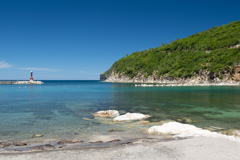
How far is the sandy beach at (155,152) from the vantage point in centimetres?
804

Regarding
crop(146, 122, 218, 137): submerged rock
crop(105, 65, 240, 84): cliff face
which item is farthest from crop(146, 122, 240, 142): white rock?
crop(105, 65, 240, 84): cliff face

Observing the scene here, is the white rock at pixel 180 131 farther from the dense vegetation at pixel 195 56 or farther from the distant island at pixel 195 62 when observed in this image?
the dense vegetation at pixel 195 56

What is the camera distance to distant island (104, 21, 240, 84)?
98.6 meters

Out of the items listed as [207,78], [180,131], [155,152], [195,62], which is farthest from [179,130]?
[195,62]

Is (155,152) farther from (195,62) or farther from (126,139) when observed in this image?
(195,62)

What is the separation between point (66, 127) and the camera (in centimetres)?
1548

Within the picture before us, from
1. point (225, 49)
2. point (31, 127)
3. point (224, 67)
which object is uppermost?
point (225, 49)

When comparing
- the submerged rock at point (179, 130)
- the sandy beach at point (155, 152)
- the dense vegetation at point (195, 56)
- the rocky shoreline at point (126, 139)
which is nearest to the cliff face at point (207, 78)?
the dense vegetation at point (195, 56)

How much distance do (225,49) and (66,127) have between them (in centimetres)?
11891

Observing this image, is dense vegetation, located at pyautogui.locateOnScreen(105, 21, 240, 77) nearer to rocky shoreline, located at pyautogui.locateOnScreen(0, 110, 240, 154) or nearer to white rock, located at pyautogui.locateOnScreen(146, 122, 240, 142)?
white rock, located at pyautogui.locateOnScreen(146, 122, 240, 142)

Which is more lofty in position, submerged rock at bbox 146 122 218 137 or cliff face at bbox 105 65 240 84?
cliff face at bbox 105 65 240 84

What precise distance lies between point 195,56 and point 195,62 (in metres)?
8.47

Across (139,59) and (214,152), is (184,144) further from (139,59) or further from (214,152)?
(139,59)

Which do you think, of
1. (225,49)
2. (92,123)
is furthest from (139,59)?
(92,123)
